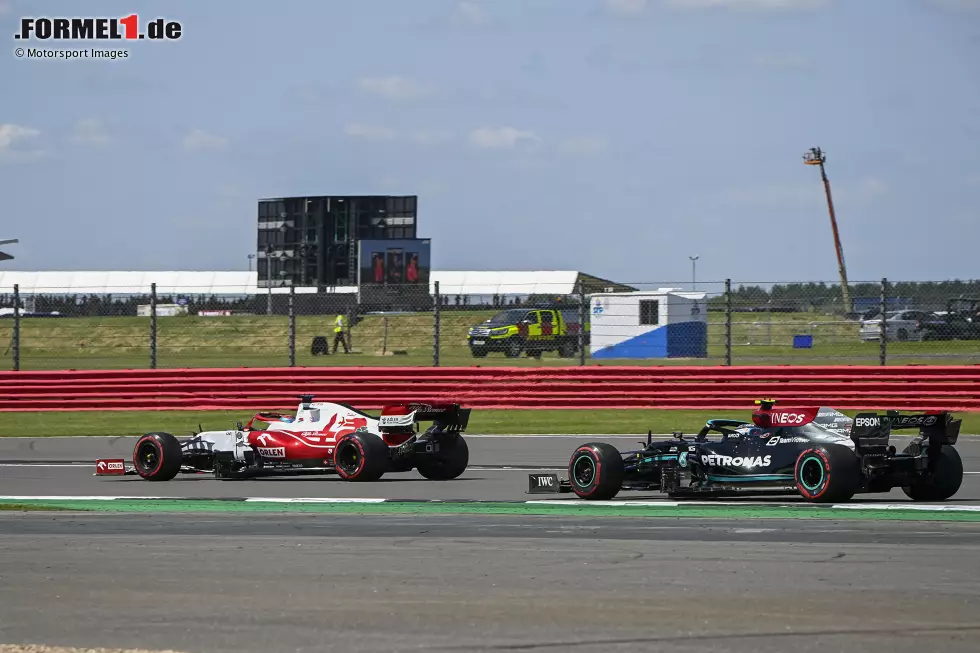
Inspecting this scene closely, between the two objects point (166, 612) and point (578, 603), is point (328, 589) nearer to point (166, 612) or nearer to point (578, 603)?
point (166, 612)

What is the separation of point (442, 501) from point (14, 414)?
15.6 metres

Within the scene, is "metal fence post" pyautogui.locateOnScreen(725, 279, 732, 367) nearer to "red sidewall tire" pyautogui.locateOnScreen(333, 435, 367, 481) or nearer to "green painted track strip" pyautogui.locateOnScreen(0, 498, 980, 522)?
"red sidewall tire" pyautogui.locateOnScreen(333, 435, 367, 481)

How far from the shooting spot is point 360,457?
52.1 feet

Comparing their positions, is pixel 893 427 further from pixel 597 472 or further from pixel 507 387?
pixel 507 387

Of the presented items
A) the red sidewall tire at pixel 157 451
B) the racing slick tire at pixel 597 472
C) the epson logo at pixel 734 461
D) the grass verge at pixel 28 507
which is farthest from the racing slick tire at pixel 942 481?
the red sidewall tire at pixel 157 451

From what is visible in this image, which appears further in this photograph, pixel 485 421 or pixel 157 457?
pixel 485 421

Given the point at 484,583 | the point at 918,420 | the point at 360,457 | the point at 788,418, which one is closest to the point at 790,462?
the point at 788,418

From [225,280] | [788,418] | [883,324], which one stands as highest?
[225,280]

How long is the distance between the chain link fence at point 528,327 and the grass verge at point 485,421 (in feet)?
4.78

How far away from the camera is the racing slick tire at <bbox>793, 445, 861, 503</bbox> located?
42.0ft

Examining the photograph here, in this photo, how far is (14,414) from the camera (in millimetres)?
26891

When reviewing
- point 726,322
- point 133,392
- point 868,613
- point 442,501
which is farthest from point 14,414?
point 868,613

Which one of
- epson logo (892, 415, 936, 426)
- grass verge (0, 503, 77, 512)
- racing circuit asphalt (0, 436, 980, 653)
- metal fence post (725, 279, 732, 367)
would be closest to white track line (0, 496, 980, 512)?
grass verge (0, 503, 77, 512)

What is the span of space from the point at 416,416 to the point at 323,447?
4.04 ft
